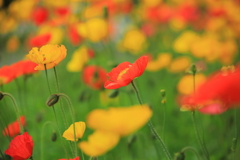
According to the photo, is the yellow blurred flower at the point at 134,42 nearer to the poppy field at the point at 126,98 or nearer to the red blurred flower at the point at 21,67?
the poppy field at the point at 126,98

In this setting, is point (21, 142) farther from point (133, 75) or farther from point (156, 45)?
point (156, 45)

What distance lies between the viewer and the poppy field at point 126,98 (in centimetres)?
68

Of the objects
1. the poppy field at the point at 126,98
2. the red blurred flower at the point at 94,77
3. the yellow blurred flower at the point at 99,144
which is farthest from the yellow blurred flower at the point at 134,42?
the yellow blurred flower at the point at 99,144

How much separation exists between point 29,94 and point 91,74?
1.45 m

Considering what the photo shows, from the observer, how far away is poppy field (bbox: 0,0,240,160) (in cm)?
68

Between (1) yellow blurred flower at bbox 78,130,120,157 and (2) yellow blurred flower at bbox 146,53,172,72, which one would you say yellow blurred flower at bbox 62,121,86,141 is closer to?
(1) yellow blurred flower at bbox 78,130,120,157

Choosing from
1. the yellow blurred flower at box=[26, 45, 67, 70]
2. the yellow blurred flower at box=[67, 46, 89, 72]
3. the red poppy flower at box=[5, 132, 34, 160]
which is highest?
the yellow blurred flower at box=[26, 45, 67, 70]

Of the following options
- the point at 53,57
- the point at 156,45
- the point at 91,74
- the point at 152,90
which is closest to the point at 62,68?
the point at 152,90

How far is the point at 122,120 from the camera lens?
0.57m

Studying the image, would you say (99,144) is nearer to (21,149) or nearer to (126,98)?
(21,149)

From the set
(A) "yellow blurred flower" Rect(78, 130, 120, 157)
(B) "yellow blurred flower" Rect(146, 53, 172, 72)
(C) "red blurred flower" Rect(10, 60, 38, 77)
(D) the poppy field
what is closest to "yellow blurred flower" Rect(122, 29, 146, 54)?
(D) the poppy field

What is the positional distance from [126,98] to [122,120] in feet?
6.41

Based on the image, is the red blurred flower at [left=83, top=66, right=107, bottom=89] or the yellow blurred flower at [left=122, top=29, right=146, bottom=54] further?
the yellow blurred flower at [left=122, top=29, right=146, bottom=54]

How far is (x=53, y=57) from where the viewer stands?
2.93 feet
